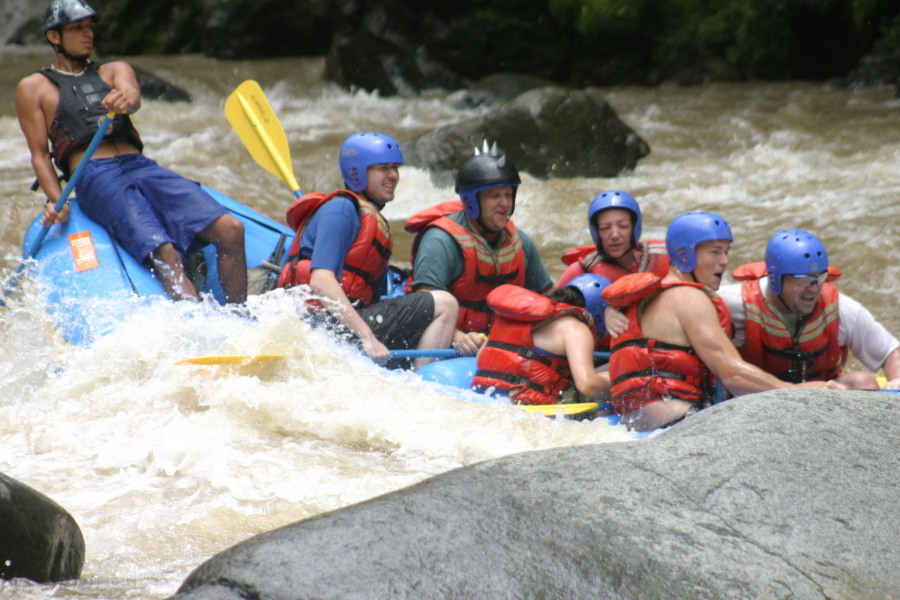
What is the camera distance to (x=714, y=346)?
3.77 metres

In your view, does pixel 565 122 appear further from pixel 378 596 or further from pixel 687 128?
pixel 378 596

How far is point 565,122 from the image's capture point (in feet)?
32.2

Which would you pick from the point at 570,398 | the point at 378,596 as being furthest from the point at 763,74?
the point at 378,596

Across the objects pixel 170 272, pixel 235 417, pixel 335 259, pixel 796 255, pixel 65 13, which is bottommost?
pixel 235 417

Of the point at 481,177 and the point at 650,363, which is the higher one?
the point at 481,177

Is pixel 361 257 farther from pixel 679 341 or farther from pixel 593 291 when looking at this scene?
pixel 679 341

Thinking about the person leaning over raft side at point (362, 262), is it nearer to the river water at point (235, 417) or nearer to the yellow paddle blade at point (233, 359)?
the river water at point (235, 417)

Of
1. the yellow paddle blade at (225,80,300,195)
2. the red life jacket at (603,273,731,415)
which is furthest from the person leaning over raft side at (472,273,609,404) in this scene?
the yellow paddle blade at (225,80,300,195)

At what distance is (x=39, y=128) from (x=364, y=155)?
64.2 inches

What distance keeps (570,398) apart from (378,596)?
226 cm

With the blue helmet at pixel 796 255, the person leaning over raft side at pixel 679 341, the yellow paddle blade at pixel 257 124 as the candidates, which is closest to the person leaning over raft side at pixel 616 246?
the person leaning over raft side at pixel 679 341

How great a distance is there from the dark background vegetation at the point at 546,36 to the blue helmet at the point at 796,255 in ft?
30.2

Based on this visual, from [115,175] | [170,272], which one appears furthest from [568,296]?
[115,175]

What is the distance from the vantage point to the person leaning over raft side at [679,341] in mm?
3773
